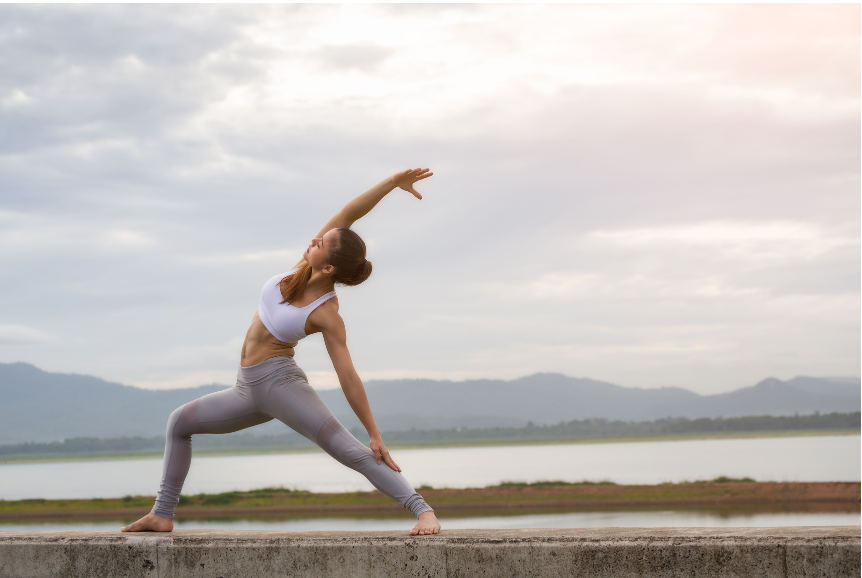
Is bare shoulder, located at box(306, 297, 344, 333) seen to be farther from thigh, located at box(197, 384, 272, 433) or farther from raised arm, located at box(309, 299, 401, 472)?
thigh, located at box(197, 384, 272, 433)

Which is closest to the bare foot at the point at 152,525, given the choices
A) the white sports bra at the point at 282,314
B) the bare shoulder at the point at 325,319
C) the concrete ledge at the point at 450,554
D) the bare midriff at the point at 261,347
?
the concrete ledge at the point at 450,554


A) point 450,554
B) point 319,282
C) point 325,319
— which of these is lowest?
point 450,554

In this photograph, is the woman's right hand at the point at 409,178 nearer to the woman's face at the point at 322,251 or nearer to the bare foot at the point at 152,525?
the woman's face at the point at 322,251

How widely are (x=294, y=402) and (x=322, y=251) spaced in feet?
2.74

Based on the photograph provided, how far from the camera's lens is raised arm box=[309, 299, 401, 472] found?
3824mm

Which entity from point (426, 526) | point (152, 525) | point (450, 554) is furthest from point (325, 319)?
point (152, 525)

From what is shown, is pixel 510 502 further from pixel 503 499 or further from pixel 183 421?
pixel 183 421

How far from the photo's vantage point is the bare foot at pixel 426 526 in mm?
3566

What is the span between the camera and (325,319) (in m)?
3.86

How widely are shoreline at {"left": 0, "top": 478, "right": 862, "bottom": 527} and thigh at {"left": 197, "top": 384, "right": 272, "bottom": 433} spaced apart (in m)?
50.3

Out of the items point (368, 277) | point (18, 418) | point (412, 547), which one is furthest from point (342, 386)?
point (18, 418)

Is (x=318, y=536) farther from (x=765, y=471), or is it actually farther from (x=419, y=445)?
(x=419, y=445)

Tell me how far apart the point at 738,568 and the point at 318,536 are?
77.0 inches

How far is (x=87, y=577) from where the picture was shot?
3643mm
